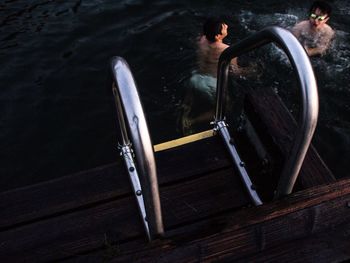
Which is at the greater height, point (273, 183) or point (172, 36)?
point (273, 183)

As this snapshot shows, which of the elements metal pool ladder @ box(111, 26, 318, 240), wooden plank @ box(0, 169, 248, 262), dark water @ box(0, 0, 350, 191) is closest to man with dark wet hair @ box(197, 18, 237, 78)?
dark water @ box(0, 0, 350, 191)

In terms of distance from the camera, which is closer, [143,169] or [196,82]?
[143,169]

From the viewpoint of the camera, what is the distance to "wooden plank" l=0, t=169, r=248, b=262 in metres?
2.51

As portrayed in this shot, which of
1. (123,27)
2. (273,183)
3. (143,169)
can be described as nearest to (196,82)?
(123,27)

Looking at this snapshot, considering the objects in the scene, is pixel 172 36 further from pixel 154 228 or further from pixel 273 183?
pixel 154 228

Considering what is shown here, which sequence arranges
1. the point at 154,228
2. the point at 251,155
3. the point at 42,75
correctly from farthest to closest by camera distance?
the point at 42,75 → the point at 251,155 → the point at 154,228

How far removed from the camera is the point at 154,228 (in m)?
2.00

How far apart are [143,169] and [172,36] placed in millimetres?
5517

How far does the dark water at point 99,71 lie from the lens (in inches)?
194

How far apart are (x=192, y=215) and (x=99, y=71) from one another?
3.96 metres

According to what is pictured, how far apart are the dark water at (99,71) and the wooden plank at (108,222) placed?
1.46 meters

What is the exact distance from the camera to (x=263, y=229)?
2.02 meters

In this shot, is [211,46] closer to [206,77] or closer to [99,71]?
[206,77]

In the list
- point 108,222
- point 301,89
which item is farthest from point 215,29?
point 301,89
